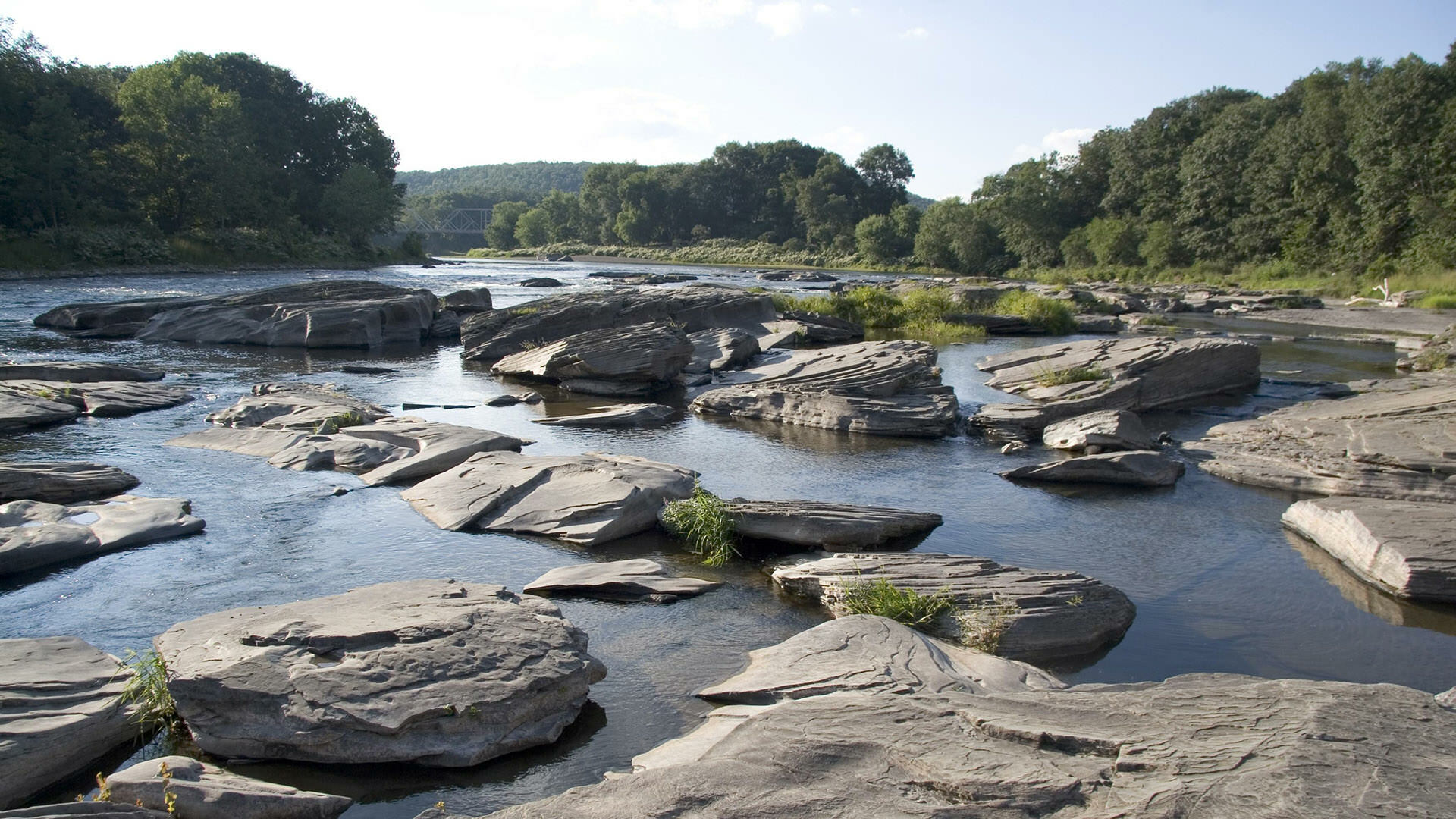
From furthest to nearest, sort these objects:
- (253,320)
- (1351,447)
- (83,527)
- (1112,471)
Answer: (253,320) < (1112,471) < (1351,447) < (83,527)

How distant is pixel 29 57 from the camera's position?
4884cm

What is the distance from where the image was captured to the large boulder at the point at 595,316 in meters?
25.2

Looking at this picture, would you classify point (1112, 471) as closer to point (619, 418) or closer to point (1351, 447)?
point (1351, 447)

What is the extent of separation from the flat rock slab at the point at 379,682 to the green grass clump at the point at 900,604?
2449mm

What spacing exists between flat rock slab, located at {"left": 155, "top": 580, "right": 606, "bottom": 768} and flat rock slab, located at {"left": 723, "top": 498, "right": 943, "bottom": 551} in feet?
11.4

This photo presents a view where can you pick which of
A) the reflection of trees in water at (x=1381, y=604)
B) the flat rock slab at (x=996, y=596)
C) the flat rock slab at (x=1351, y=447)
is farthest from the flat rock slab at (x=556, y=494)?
the flat rock slab at (x=1351, y=447)

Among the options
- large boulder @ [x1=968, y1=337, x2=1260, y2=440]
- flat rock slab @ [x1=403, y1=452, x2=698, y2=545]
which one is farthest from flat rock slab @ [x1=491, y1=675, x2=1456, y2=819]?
large boulder @ [x1=968, y1=337, x2=1260, y2=440]

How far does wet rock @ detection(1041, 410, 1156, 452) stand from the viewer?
14.2 meters

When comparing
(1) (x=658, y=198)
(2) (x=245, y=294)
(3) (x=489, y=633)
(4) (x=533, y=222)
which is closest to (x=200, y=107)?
(2) (x=245, y=294)

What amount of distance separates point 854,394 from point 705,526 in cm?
860

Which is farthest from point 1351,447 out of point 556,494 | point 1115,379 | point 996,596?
point 556,494

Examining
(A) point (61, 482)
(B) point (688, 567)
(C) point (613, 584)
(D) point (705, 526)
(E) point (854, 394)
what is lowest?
(B) point (688, 567)

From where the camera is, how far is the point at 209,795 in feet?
15.8

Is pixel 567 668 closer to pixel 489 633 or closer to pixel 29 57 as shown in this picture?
pixel 489 633
